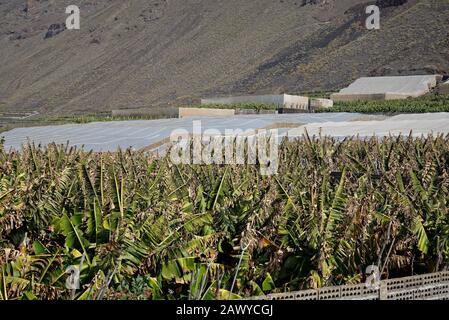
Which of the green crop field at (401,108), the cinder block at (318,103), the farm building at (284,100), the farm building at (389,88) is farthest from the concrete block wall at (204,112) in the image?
the farm building at (389,88)

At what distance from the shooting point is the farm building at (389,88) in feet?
187

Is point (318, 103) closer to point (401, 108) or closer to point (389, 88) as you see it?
point (401, 108)

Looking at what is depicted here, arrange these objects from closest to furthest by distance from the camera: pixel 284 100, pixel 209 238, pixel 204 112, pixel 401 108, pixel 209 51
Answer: pixel 209 238 < pixel 401 108 < pixel 204 112 < pixel 284 100 < pixel 209 51

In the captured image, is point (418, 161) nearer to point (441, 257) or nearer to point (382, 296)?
point (441, 257)

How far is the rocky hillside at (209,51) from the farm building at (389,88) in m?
5.07

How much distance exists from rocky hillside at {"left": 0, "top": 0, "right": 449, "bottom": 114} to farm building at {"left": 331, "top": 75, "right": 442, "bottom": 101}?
5065mm

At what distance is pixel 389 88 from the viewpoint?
6216 centimetres

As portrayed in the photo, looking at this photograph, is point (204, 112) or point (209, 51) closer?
point (204, 112)

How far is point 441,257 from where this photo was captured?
976 centimetres

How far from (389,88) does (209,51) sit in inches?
1976

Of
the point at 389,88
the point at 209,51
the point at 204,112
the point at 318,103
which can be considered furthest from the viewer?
the point at 209,51

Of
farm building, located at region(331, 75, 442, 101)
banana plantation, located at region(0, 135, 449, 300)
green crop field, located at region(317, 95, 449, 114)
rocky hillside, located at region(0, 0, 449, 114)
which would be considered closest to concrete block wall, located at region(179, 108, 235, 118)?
green crop field, located at region(317, 95, 449, 114)

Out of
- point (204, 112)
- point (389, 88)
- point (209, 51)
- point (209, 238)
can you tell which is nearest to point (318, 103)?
point (204, 112)

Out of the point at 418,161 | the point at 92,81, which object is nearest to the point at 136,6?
the point at 92,81
